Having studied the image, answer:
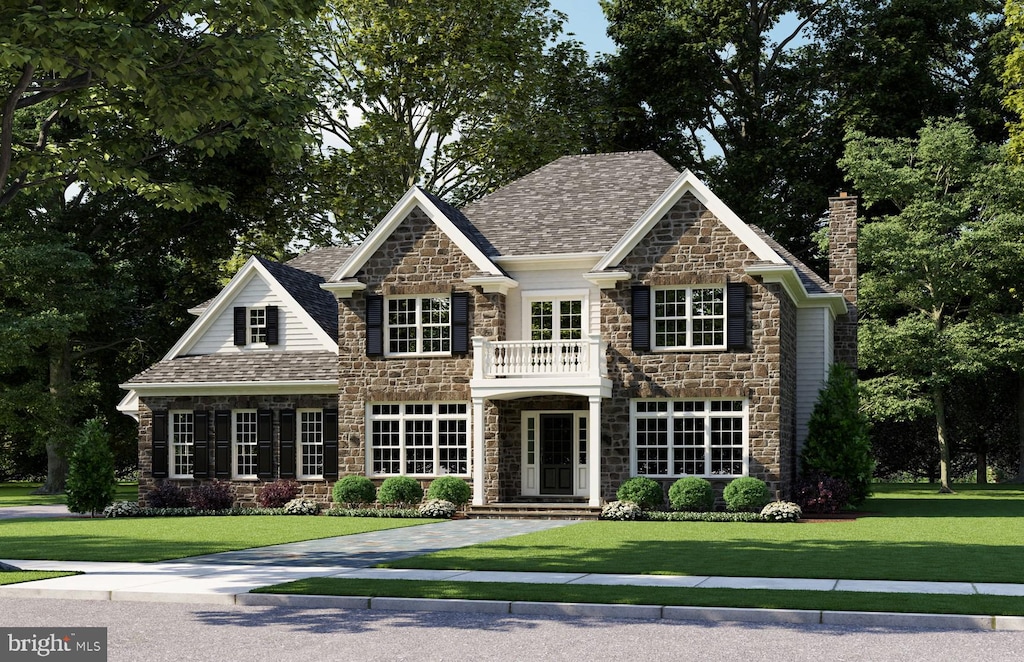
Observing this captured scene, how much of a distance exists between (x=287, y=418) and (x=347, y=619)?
21.2 m

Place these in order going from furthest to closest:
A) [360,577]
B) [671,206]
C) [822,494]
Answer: [671,206], [822,494], [360,577]

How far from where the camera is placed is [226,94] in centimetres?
1723

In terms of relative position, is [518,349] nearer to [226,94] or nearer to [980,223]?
[226,94]

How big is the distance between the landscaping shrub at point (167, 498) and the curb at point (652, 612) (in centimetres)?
2038

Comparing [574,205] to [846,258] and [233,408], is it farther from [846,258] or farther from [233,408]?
[233,408]

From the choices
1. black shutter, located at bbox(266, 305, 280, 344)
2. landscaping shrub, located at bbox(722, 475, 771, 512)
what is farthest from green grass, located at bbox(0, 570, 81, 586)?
black shutter, located at bbox(266, 305, 280, 344)

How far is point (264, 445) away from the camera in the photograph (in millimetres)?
33125

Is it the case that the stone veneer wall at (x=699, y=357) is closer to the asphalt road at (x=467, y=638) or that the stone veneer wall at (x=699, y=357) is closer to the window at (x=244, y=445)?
the window at (x=244, y=445)

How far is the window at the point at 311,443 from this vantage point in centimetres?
3300

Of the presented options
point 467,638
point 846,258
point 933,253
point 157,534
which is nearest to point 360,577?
point 467,638

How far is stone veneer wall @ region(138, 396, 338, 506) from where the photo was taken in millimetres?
32969

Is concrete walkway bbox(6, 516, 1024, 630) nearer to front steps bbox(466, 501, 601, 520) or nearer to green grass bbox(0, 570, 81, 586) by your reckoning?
green grass bbox(0, 570, 81, 586)

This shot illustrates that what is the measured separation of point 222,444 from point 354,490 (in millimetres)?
4759
